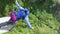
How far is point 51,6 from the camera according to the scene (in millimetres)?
10609

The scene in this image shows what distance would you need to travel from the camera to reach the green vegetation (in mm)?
8594

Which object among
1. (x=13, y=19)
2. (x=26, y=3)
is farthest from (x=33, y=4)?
(x=13, y=19)

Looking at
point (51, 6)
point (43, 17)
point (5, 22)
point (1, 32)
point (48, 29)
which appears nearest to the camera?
point (1, 32)

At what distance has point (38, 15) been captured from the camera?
9828mm

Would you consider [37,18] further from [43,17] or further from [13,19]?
[13,19]

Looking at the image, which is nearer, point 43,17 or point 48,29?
point 48,29

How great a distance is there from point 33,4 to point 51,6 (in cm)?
86

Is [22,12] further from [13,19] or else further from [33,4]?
[33,4]

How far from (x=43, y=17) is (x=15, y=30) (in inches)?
75.2

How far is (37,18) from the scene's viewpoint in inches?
382

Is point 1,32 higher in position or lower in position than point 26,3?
lower

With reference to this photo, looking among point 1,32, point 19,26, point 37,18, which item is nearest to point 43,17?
point 37,18

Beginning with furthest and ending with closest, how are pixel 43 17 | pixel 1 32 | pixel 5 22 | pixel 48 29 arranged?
pixel 43 17
pixel 48 29
pixel 5 22
pixel 1 32

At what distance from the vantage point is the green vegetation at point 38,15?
28.2 ft
